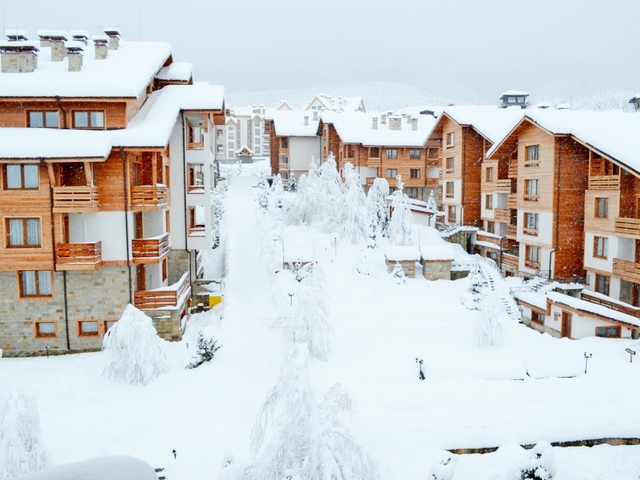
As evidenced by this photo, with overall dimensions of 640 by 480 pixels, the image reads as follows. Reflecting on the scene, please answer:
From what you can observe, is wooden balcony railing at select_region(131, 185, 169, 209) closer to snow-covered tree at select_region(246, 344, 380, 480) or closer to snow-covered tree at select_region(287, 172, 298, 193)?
snow-covered tree at select_region(246, 344, 380, 480)

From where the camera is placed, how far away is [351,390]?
1667cm

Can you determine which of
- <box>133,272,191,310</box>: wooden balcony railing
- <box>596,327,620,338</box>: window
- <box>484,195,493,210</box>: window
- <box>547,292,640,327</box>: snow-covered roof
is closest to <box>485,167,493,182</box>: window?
<box>484,195,493,210</box>: window

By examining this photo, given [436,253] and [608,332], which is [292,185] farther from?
[608,332]

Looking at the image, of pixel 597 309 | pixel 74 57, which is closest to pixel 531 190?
pixel 597 309

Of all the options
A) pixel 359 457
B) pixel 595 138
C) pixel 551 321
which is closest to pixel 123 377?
pixel 359 457

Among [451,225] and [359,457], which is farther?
[451,225]

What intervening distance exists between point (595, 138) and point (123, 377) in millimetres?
24746

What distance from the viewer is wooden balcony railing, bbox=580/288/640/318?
23.1m

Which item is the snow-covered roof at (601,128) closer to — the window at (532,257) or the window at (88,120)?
the window at (532,257)

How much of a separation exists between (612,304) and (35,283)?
85.9ft

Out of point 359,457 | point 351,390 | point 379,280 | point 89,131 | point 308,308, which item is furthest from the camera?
point 379,280

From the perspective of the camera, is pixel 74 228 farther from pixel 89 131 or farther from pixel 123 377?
pixel 123 377

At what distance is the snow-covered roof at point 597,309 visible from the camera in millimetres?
22375

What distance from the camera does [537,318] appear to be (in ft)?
86.9
